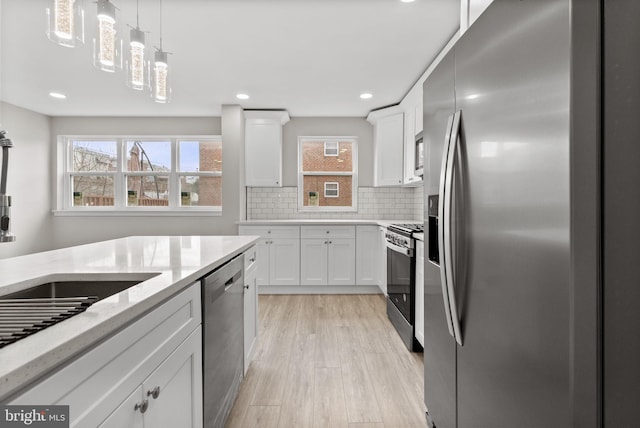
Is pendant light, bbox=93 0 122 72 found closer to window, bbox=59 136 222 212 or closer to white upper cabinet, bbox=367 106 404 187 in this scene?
white upper cabinet, bbox=367 106 404 187

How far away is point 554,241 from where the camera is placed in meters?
0.72

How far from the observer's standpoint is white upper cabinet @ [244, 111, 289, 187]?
4602mm

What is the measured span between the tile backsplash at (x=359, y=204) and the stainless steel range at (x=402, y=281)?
1668 millimetres

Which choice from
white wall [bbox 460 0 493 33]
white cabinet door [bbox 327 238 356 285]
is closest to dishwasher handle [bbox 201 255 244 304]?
white wall [bbox 460 0 493 33]

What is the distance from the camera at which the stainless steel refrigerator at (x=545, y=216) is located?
0.66 m

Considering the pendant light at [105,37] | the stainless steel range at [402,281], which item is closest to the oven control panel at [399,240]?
the stainless steel range at [402,281]

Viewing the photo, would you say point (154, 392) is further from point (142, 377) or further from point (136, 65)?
point (136, 65)

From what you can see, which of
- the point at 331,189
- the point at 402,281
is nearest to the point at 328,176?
the point at 331,189

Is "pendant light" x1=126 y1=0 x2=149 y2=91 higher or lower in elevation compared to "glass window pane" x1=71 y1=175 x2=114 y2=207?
higher

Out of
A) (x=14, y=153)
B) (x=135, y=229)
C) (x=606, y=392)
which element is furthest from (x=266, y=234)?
(x=606, y=392)

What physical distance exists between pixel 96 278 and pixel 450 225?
1249mm

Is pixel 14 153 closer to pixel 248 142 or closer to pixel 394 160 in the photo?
pixel 248 142

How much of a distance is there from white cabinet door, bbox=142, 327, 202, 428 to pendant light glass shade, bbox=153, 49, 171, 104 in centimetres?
132

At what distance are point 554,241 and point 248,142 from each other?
4309 millimetres
